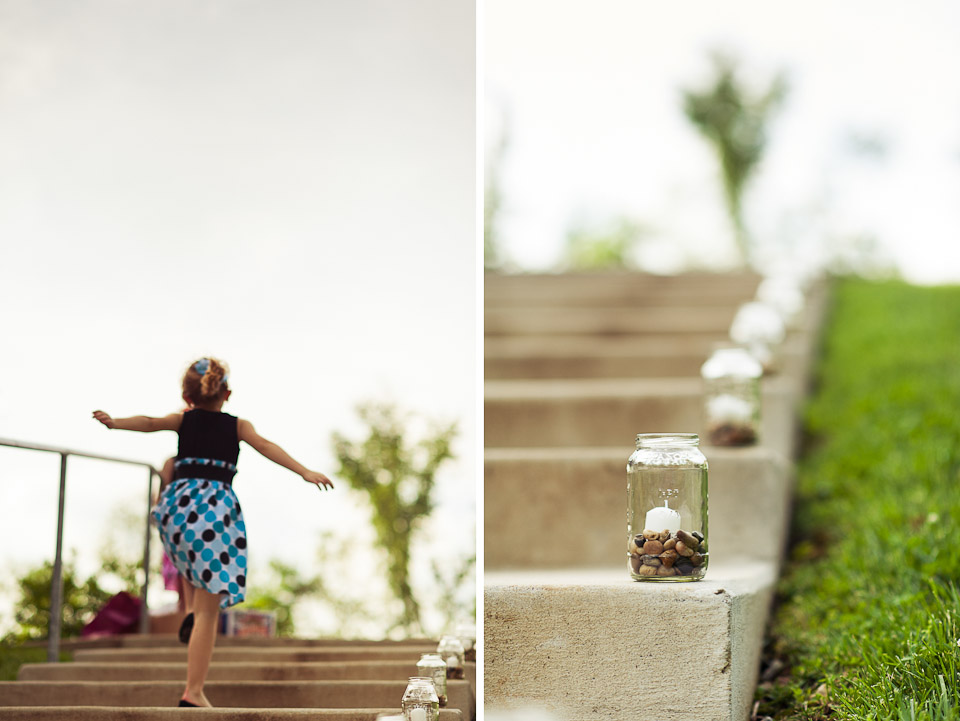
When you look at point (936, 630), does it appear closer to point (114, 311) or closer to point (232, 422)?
point (232, 422)

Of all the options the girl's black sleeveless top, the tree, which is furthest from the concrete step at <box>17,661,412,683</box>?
the tree

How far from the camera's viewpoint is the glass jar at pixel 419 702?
1996mm

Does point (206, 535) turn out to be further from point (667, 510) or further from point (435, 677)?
point (667, 510)

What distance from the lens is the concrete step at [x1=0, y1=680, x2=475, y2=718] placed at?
2.57 metres

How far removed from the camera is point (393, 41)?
21.4 feet

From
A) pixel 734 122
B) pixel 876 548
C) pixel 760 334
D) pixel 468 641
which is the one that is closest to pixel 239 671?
pixel 468 641

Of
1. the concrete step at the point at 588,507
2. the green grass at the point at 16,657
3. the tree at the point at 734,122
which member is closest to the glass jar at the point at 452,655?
the concrete step at the point at 588,507

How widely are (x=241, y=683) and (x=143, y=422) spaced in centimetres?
75

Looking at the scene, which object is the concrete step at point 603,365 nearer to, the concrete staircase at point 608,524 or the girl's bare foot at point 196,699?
the concrete staircase at point 608,524

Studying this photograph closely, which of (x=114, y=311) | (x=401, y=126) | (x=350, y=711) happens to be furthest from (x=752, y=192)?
(x=350, y=711)

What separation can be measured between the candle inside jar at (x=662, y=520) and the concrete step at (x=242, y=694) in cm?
74

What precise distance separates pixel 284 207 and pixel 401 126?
0.99m

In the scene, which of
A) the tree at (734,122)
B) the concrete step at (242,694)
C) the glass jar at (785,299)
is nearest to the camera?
the concrete step at (242,694)

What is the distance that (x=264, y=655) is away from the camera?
10.9 ft
